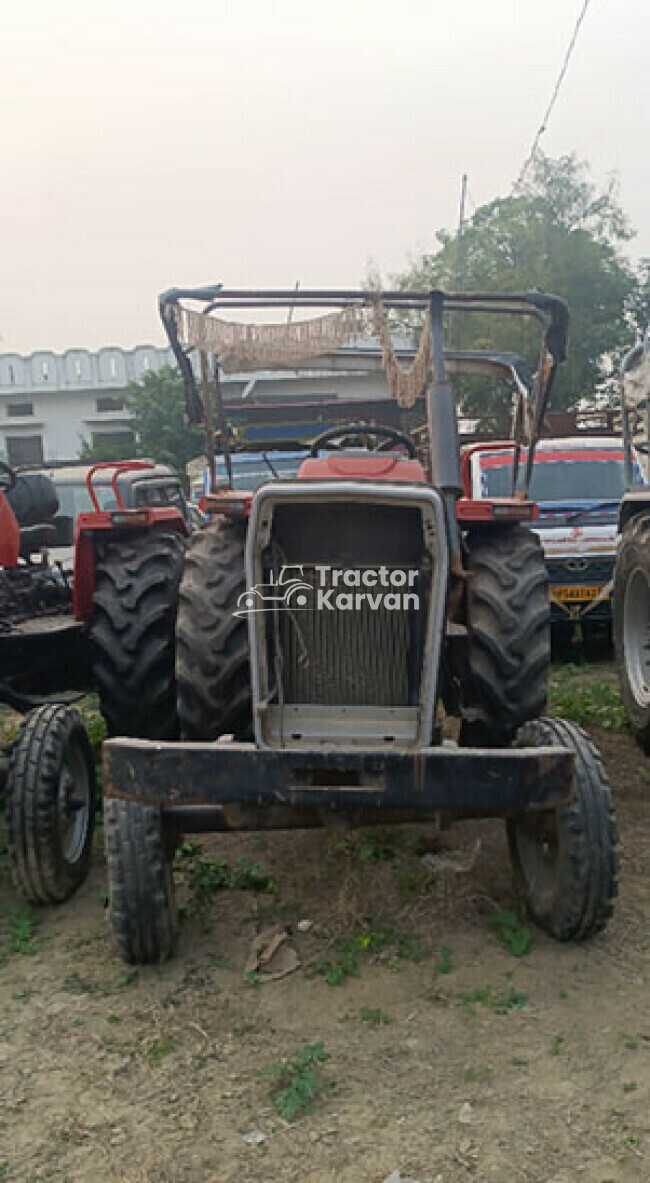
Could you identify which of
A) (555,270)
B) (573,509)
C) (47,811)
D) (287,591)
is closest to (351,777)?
(287,591)

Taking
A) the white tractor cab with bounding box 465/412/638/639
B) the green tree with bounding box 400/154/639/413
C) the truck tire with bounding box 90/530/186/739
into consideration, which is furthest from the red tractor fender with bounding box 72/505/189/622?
the green tree with bounding box 400/154/639/413

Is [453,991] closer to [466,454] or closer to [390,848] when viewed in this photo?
[390,848]

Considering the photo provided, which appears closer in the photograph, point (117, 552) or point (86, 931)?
point (86, 931)

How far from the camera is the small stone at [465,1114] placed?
8.66 feet

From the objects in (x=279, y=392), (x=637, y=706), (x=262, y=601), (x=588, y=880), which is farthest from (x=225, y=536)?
(x=279, y=392)

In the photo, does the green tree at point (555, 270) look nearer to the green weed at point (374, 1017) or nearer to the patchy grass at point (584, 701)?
the patchy grass at point (584, 701)

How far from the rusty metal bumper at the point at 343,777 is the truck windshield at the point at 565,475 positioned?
580 cm

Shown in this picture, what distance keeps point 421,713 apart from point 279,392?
20.4 feet

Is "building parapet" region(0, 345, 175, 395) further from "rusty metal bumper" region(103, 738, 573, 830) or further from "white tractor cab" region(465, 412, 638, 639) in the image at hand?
"rusty metal bumper" region(103, 738, 573, 830)

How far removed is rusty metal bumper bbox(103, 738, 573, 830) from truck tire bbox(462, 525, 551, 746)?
0.69 m

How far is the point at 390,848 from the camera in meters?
4.33

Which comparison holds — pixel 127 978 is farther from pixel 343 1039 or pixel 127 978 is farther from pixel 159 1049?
pixel 343 1039

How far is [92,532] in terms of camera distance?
518 centimetres

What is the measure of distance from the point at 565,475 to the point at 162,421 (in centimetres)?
2184
